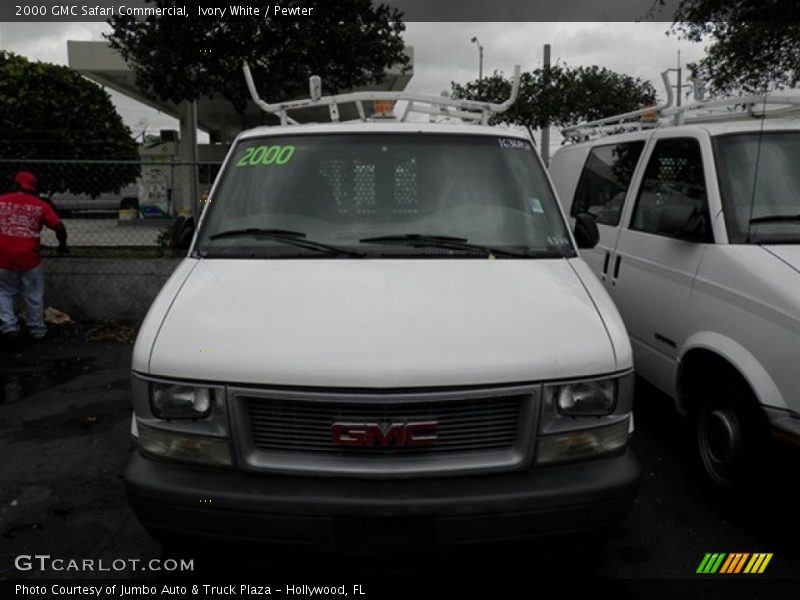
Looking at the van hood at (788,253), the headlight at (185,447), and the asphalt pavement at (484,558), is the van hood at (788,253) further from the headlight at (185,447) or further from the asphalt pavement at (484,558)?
the headlight at (185,447)

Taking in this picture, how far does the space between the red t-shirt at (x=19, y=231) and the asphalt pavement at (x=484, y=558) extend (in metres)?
2.23

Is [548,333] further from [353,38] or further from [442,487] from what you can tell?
[353,38]

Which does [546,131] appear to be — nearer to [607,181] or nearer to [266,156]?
[607,181]

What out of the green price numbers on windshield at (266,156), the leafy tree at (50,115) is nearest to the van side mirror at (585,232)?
the green price numbers on windshield at (266,156)

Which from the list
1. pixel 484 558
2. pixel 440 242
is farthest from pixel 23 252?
pixel 484 558

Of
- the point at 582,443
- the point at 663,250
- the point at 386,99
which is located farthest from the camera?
the point at 386,99

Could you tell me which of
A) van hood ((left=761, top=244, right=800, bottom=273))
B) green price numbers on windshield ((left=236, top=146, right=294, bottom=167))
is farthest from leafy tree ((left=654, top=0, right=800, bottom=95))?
green price numbers on windshield ((left=236, top=146, right=294, bottom=167))

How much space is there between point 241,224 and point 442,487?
1.85 m

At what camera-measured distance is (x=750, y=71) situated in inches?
364

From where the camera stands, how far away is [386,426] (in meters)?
2.49

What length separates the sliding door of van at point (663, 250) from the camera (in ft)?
13.5

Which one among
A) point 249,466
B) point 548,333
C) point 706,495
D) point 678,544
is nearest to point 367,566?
point 249,466

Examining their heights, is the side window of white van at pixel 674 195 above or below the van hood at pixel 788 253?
above

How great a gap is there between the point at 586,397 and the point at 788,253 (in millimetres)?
1671
